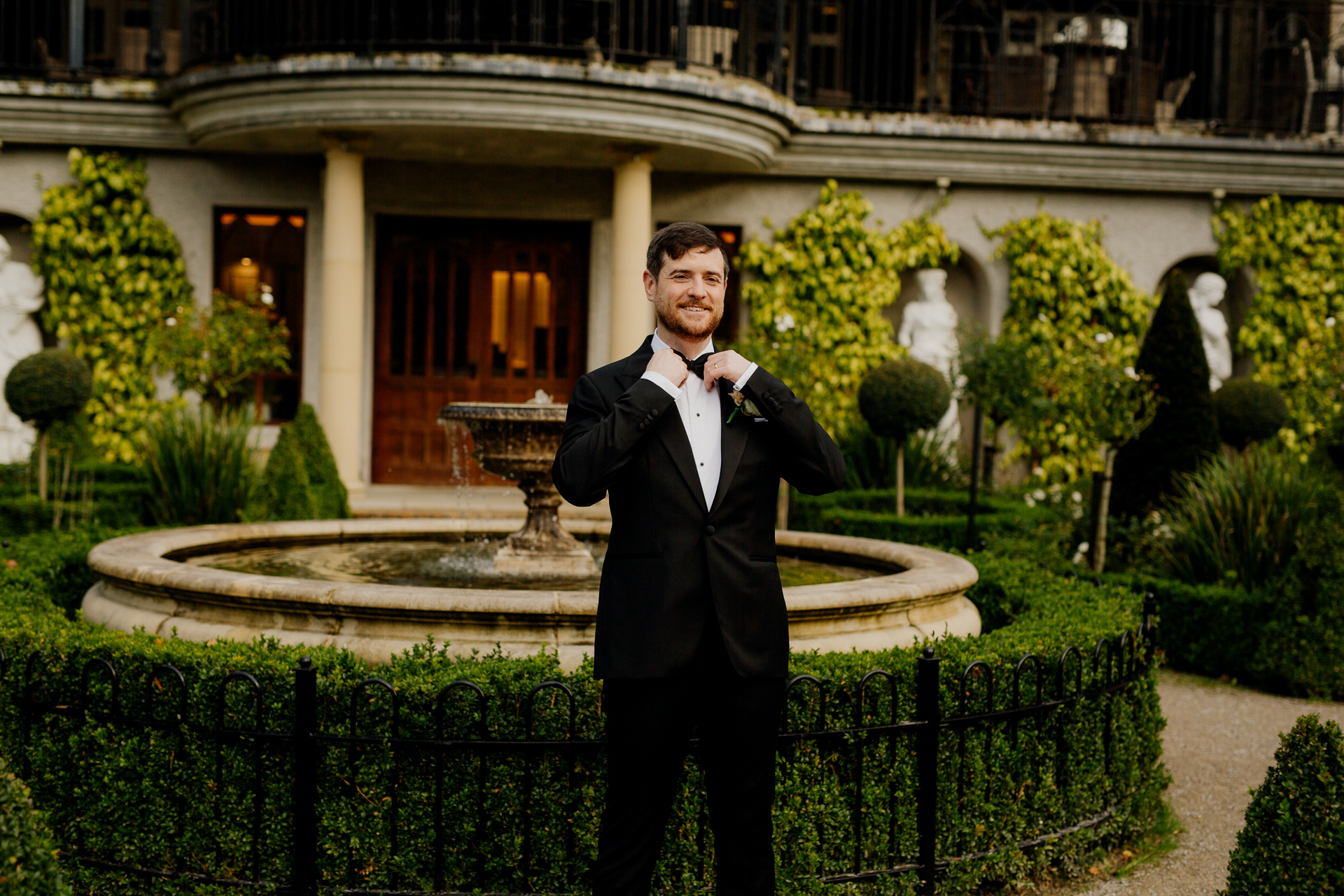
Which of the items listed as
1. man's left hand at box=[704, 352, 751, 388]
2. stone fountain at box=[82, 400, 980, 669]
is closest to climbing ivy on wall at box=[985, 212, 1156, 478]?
stone fountain at box=[82, 400, 980, 669]

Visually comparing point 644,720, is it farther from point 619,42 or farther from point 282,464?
point 619,42

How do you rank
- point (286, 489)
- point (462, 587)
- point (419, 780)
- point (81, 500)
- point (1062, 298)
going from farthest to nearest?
point (1062, 298)
point (81, 500)
point (286, 489)
point (462, 587)
point (419, 780)

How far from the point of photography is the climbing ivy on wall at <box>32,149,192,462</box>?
12641 millimetres

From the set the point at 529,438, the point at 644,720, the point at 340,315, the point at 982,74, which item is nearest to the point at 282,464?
the point at 340,315

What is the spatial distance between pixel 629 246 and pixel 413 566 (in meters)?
5.93

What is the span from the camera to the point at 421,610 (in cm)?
454

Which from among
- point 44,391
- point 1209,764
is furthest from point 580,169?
point 1209,764

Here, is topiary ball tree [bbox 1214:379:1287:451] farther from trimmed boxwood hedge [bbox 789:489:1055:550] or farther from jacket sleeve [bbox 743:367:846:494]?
jacket sleeve [bbox 743:367:846:494]

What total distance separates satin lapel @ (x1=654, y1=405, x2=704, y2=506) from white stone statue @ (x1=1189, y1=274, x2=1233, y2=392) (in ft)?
39.9

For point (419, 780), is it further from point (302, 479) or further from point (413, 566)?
point (302, 479)

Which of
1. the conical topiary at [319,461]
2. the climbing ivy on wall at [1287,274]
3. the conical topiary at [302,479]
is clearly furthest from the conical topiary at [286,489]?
the climbing ivy on wall at [1287,274]

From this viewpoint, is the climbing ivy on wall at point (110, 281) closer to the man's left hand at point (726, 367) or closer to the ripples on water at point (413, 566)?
the ripples on water at point (413, 566)

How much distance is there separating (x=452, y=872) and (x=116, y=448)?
10.4m

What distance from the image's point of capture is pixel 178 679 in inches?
152
